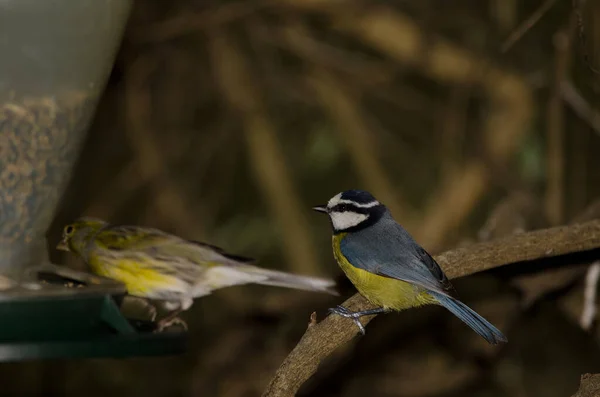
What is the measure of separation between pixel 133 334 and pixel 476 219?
13.6ft

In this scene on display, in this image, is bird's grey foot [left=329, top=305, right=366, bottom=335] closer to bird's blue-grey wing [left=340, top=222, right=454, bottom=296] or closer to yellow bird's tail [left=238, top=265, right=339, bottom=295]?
bird's blue-grey wing [left=340, top=222, right=454, bottom=296]

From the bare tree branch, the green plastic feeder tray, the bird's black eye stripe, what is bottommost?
the bare tree branch

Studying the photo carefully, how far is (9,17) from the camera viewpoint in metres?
2.39

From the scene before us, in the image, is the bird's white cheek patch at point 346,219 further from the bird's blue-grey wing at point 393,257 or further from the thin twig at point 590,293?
the thin twig at point 590,293

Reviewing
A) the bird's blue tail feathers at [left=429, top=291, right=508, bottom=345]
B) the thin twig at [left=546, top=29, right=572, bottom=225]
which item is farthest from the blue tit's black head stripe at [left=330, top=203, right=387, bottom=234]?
the thin twig at [left=546, top=29, right=572, bottom=225]

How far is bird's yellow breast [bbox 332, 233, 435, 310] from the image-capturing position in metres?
3.27

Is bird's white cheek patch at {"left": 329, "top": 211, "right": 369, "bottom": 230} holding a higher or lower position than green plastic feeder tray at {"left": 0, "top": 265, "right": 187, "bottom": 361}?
lower

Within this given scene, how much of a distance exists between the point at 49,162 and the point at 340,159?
13.2 ft

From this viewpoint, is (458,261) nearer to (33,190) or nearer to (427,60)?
(33,190)

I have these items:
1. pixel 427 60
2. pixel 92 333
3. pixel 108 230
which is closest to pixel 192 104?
pixel 427 60

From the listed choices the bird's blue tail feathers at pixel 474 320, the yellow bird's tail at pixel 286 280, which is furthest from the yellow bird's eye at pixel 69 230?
the bird's blue tail feathers at pixel 474 320

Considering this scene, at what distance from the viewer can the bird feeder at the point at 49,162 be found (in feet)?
7.05

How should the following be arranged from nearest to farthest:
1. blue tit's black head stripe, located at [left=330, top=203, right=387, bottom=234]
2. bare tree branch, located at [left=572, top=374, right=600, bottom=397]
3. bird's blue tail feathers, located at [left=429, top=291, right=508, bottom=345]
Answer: bare tree branch, located at [left=572, top=374, right=600, bottom=397] < bird's blue tail feathers, located at [left=429, top=291, right=508, bottom=345] < blue tit's black head stripe, located at [left=330, top=203, right=387, bottom=234]

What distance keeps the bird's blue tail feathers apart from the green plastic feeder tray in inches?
46.3
